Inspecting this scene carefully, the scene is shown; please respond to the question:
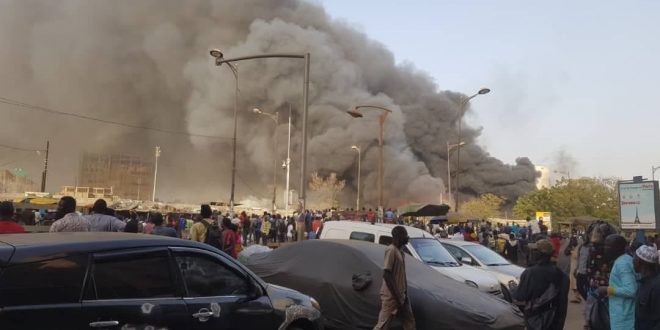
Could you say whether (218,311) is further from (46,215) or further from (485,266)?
(46,215)

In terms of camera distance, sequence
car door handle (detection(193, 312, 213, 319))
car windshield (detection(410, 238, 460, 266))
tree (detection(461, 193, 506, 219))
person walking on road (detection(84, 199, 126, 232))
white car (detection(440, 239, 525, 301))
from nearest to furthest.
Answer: car door handle (detection(193, 312, 213, 319)), person walking on road (detection(84, 199, 126, 232)), car windshield (detection(410, 238, 460, 266)), white car (detection(440, 239, 525, 301)), tree (detection(461, 193, 506, 219))

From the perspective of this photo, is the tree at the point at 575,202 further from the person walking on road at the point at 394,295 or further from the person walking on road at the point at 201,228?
the person walking on road at the point at 394,295

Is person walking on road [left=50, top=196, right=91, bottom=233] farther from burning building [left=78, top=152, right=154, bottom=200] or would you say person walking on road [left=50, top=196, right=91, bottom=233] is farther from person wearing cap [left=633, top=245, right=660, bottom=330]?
burning building [left=78, top=152, right=154, bottom=200]

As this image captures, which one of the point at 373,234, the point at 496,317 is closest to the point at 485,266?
the point at 373,234

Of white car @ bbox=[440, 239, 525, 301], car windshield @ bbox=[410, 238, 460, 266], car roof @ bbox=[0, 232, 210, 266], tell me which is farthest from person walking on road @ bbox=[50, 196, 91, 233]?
white car @ bbox=[440, 239, 525, 301]

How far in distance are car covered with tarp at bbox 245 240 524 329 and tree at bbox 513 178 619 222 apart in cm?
5240

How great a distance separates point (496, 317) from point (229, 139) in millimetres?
52929

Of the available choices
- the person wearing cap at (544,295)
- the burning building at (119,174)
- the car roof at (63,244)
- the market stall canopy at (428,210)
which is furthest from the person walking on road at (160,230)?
the burning building at (119,174)

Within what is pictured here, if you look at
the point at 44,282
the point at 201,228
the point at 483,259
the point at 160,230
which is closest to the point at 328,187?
the point at 483,259

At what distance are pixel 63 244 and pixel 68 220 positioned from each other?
248 cm

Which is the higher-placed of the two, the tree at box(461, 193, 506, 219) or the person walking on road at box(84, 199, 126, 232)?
the tree at box(461, 193, 506, 219)

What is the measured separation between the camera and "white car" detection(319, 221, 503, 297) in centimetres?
784

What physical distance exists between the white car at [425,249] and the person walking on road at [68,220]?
168 inches

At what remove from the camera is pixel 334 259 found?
591 centimetres
